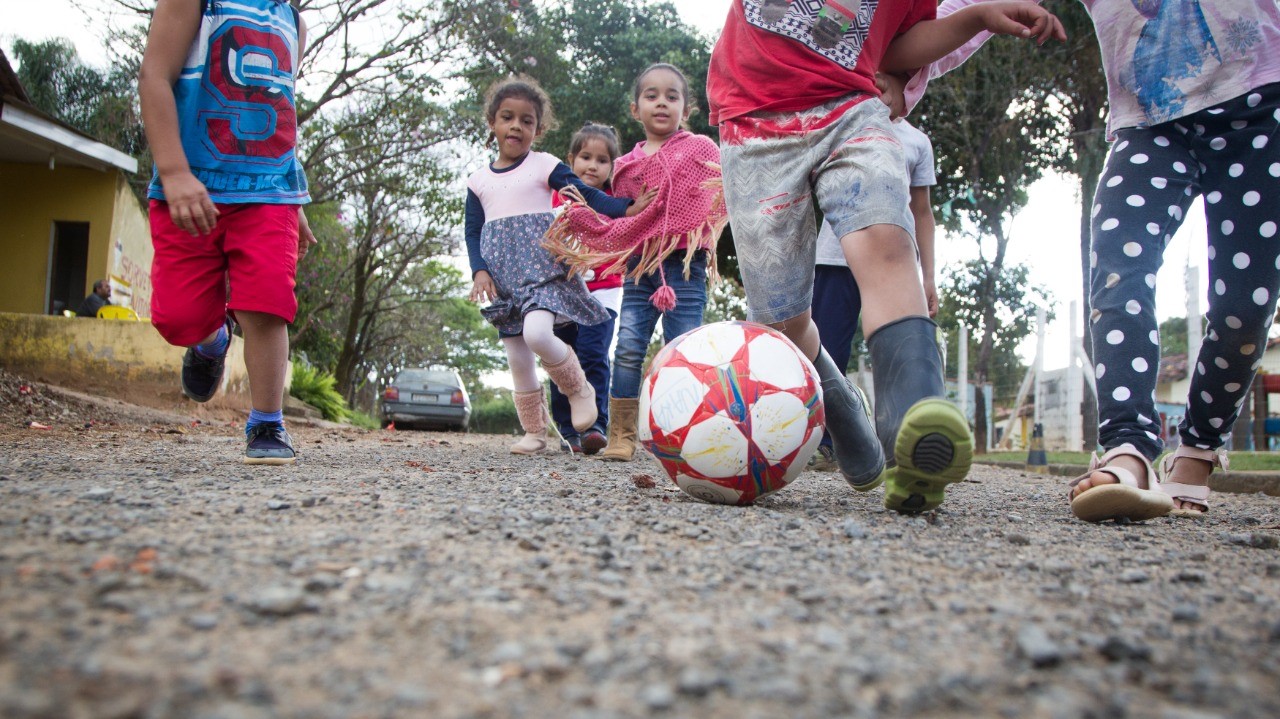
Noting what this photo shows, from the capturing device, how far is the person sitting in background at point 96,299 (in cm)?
1143

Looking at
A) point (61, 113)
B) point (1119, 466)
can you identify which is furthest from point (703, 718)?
Result: point (61, 113)

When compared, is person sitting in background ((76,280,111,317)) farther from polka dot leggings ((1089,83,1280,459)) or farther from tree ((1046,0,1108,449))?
tree ((1046,0,1108,449))

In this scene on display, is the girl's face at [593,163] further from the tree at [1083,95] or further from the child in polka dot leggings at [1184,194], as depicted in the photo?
the tree at [1083,95]

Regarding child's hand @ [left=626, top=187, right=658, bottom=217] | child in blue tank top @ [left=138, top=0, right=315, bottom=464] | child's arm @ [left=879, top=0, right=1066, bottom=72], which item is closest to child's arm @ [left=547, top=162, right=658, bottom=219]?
child's hand @ [left=626, top=187, right=658, bottom=217]

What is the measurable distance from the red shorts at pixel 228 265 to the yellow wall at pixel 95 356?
531cm

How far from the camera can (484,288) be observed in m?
4.99

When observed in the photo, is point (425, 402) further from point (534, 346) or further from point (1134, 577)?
point (1134, 577)

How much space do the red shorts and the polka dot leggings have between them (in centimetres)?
276

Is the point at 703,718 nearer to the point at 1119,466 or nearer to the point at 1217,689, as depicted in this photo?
the point at 1217,689

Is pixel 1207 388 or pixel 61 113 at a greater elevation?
pixel 61 113

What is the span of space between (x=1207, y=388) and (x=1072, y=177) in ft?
47.5

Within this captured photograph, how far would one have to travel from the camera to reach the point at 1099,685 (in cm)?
106

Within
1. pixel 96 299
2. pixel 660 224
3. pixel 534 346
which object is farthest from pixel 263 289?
pixel 96 299

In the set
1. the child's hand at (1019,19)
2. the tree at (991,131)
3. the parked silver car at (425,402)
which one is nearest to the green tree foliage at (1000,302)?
the tree at (991,131)
